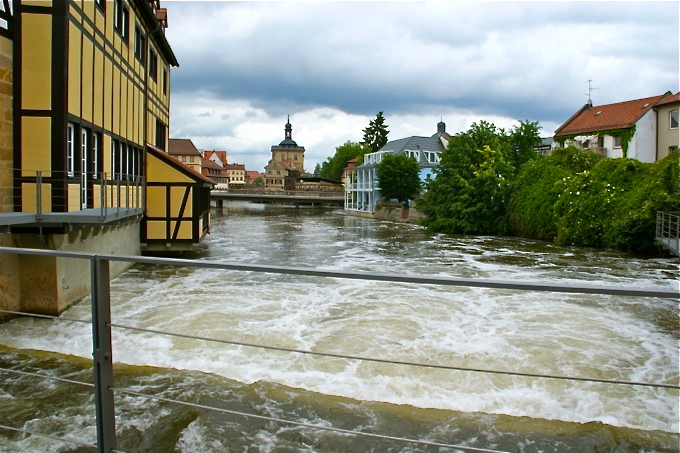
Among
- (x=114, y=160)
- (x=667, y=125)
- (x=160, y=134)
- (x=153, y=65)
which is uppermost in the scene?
(x=667, y=125)

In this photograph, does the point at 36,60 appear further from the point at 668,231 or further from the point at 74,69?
the point at 668,231

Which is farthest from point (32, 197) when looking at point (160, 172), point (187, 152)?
point (187, 152)

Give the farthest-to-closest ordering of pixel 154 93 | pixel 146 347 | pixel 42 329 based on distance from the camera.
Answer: pixel 154 93 < pixel 42 329 < pixel 146 347

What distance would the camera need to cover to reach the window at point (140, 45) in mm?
19302

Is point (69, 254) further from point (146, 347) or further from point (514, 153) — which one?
point (514, 153)

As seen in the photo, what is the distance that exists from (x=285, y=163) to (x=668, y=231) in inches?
5627

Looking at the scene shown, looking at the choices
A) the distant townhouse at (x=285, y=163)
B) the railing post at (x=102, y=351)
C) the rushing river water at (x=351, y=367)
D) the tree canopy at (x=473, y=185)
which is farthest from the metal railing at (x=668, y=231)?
the distant townhouse at (x=285, y=163)

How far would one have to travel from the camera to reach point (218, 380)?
296 inches

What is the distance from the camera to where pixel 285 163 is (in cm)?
16212

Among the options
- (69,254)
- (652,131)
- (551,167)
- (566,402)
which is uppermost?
(652,131)

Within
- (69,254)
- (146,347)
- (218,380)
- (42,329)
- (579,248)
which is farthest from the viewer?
(579,248)

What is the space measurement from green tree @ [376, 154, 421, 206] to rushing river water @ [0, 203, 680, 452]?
1680 inches

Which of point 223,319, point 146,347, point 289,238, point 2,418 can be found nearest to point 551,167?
point 289,238

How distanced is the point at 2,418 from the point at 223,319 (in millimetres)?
6129
